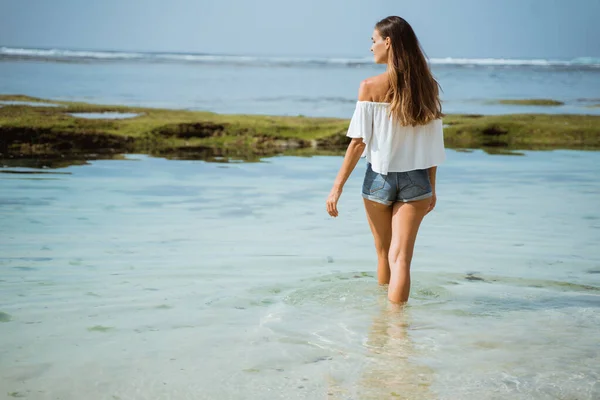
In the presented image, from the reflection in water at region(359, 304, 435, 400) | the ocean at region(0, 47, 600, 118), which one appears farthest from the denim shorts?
the ocean at region(0, 47, 600, 118)

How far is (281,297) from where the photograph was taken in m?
6.29

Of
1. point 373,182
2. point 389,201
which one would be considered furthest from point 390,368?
point 373,182

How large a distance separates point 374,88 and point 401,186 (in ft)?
2.26

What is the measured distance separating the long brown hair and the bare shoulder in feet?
0.12

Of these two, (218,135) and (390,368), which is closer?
(390,368)

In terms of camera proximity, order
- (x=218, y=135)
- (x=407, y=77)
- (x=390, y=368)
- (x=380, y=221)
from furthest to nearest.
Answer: (x=218, y=135) → (x=380, y=221) → (x=407, y=77) → (x=390, y=368)

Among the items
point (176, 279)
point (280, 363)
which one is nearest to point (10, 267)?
point (176, 279)

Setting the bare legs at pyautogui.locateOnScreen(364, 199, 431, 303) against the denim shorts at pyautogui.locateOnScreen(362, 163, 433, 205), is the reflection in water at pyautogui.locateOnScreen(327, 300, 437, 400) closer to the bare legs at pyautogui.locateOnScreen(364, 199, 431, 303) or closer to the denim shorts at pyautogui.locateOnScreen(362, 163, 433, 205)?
the bare legs at pyautogui.locateOnScreen(364, 199, 431, 303)

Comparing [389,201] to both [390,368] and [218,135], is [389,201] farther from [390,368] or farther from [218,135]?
[218,135]

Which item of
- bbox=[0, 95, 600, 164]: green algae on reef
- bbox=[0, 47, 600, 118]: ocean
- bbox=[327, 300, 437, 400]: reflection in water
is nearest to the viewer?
bbox=[327, 300, 437, 400]: reflection in water

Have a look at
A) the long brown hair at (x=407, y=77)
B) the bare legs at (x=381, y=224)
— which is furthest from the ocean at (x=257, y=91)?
the long brown hair at (x=407, y=77)

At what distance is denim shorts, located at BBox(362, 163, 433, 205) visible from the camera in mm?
5465

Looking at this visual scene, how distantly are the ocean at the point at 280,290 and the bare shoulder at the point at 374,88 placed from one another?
1.54m

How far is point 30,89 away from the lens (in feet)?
112
